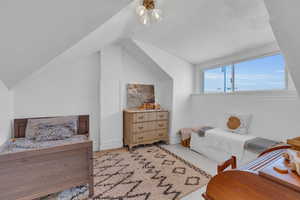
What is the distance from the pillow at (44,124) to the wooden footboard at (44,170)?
1.20 m

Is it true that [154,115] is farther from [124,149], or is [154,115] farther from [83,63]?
[83,63]

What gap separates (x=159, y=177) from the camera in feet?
7.05

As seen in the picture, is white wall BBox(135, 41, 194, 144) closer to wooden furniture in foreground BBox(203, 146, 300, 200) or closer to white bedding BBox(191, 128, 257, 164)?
white bedding BBox(191, 128, 257, 164)

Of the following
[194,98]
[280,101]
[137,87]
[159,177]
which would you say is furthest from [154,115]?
[280,101]

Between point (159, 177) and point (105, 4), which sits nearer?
point (105, 4)

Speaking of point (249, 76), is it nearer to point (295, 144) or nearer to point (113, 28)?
point (295, 144)

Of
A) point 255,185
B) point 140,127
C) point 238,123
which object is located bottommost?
point 140,127

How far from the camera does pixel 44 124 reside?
2635 millimetres

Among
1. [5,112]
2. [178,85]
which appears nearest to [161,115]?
[178,85]

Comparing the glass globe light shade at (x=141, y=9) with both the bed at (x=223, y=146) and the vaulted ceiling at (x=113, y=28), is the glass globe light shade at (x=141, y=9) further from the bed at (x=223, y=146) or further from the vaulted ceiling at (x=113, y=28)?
the bed at (x=223, y=146)

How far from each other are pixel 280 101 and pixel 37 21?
11.2ft

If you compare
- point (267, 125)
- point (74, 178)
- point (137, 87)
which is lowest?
point (74, 178)

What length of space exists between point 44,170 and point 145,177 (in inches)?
51.6

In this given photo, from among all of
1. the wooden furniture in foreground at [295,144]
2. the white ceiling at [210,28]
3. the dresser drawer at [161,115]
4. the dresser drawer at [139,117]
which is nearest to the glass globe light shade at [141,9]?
the white ceiling at [210,28]
